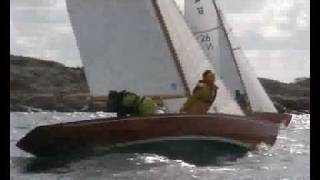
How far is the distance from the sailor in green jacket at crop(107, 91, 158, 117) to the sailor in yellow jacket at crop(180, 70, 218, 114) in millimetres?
1231

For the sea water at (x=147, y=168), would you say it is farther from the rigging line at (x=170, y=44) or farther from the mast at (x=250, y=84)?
the mast at (x=250, y=84)

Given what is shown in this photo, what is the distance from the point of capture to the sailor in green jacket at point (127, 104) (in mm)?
14188

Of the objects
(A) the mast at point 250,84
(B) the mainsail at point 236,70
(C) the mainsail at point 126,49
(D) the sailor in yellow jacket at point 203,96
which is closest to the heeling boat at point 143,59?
(C) the mainsail at point 126,49

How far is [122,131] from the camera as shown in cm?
1383

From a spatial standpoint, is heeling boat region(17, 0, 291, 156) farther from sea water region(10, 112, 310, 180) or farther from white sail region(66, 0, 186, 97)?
sea water region(10, 112, 310, 180)

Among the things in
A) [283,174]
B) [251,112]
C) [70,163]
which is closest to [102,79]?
[70,163]

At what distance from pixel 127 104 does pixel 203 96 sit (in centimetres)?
217

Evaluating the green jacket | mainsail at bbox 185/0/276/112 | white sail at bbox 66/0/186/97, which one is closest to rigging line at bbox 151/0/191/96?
white sail at bbox 66/0/186/97

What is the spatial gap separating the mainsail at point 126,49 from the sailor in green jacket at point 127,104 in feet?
1.28

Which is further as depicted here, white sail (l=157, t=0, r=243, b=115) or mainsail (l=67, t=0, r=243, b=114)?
white sail (l=157, t=0, r=243, b=115)

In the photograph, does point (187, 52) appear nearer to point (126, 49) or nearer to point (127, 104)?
point (126, 49)

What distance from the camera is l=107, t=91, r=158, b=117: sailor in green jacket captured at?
559 inches

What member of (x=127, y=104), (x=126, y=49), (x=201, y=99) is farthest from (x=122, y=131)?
(x=201, y=99)
